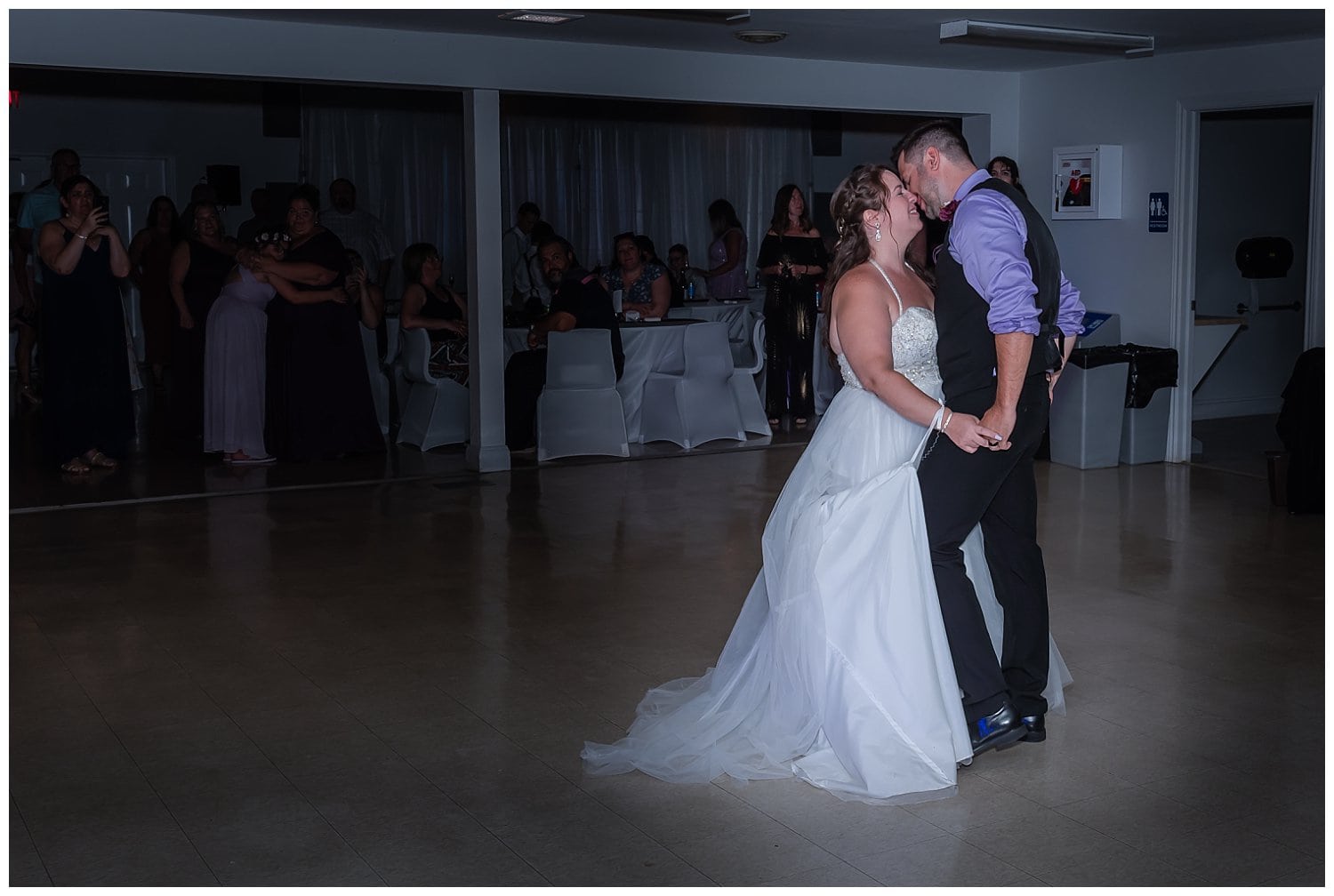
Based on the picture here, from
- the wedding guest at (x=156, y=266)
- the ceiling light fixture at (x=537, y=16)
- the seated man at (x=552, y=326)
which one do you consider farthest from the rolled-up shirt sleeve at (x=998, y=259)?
the wedding guest at (x=156, y=266)

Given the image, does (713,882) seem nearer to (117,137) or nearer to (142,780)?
(142,780)

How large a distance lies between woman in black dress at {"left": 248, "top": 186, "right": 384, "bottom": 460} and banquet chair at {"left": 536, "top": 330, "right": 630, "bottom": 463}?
3.90 ft

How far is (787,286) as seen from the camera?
979 centimetres

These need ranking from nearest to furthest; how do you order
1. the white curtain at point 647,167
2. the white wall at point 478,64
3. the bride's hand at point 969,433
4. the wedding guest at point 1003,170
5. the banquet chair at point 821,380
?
the bride's hand at point 969,433, the white wall at point 478,64, the wedding guest at point 1003,170, the banquet chair at point 821,380, the white curtain at point 647,167

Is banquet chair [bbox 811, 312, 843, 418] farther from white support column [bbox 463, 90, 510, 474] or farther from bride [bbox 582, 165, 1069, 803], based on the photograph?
bride [bbox 582, 165, 1069, 803]

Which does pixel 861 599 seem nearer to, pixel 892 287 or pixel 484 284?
pixel 892 287

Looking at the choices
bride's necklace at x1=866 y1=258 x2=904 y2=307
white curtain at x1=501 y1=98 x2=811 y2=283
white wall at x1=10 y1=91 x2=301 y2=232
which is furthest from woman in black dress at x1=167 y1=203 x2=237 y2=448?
bride's necklace at x1=866 y1=258 x2=904 y2=307

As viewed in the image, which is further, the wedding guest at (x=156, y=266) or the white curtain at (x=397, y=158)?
the white curtain at (x=397, y=158)

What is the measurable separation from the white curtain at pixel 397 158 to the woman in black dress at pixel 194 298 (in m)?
3.71

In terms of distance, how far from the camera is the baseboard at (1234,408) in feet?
34.5

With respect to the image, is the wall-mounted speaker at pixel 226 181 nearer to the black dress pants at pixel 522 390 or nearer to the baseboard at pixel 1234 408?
the black dress pants at pixel 522 390

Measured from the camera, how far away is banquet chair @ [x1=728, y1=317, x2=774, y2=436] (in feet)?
30.9

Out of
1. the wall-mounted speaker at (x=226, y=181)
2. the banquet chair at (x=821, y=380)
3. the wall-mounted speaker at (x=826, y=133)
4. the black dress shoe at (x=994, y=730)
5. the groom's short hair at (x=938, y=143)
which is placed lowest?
the black dress shoe at (x=994, y=730)

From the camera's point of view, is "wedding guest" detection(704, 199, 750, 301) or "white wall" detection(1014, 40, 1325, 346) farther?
"wedding guest" detection(704, 199, 750, 301)
